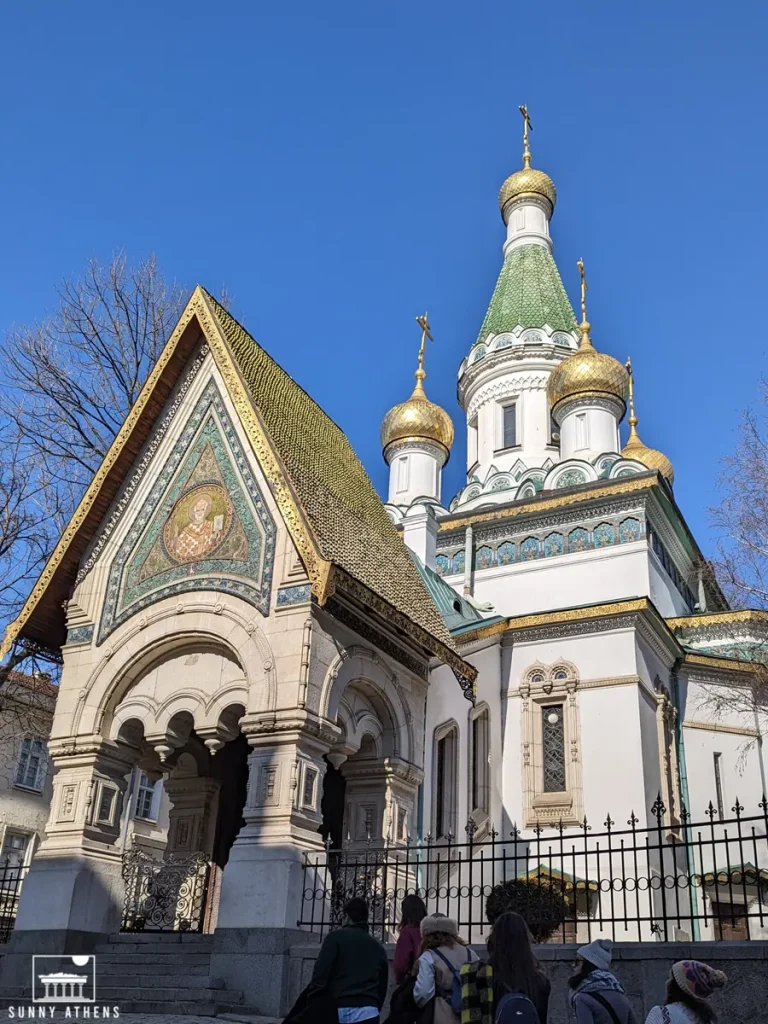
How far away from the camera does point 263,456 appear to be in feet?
33.7

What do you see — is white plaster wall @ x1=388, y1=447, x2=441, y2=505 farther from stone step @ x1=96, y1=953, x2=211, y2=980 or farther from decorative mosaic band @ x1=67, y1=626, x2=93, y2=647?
stone step @ x1=96, y1=953, x2=211, y2=980

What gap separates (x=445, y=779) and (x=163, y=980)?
13.7 feet

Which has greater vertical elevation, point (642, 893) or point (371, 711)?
point (371, 711)

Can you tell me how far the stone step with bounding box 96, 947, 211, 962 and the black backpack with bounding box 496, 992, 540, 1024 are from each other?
18.1 feet

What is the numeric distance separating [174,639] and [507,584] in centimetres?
834

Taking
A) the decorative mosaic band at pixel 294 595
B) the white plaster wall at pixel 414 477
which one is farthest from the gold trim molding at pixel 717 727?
the decorative mosaic band at pixel 294 595

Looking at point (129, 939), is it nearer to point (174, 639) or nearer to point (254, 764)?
point (254, 764)

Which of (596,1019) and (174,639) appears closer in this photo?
(596,1019)

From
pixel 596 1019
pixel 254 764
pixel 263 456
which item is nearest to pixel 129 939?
pixel 254 764

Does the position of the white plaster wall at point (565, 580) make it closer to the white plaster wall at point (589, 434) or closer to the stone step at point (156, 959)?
the white plaster wall at point (589, 434)

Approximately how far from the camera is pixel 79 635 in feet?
35.5

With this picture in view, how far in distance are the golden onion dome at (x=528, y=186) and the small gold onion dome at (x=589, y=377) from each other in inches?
353

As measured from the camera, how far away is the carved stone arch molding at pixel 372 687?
9289 millimetres

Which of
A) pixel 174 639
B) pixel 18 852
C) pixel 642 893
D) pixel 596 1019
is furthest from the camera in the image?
pixel 18 852
